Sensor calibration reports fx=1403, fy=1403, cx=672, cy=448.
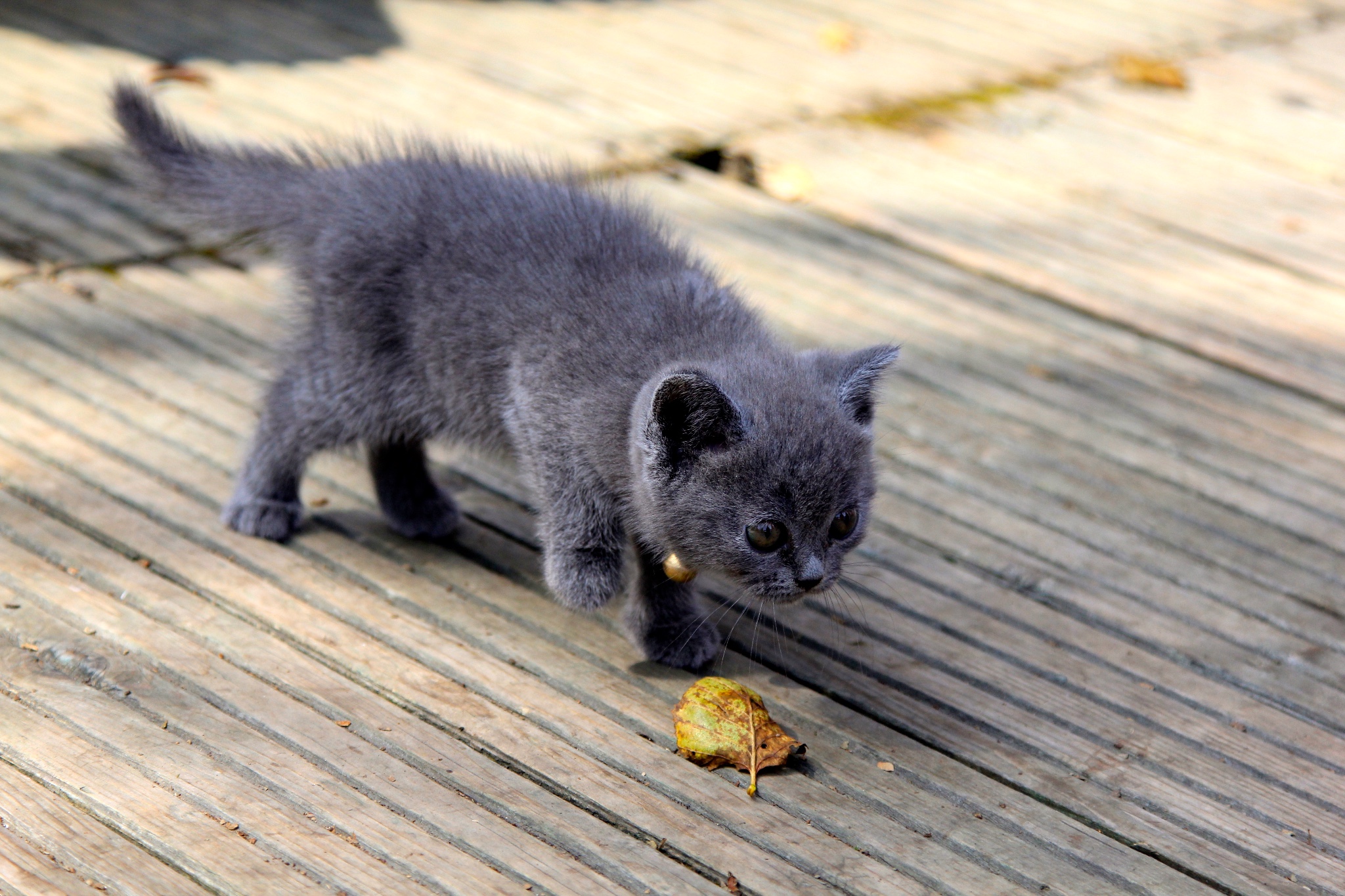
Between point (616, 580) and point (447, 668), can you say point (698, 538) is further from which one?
point (447, 668)

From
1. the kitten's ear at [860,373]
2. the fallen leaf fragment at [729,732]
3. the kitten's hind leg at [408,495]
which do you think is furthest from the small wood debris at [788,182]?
the fallen leaf fragment at [729,732]

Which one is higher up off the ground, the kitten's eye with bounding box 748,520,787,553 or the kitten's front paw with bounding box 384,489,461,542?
the kitten's eye with bounding box 748,520,787,553

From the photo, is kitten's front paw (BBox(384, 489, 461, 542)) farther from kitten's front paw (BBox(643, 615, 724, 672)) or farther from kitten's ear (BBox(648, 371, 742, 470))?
kitten's ear (BBox(648, 371, 742, 470))

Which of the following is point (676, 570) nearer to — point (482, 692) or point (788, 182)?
point (482, 692)

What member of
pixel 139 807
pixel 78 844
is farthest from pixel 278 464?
pixel 78 844

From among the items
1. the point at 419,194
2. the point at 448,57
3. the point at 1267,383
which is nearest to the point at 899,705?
the point at 419,194

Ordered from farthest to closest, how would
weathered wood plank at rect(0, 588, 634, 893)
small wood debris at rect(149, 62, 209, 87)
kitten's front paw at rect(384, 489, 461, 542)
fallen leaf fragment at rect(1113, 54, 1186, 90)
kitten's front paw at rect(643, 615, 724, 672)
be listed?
fallen leaf fragment at rect(1113, 54, 1186, 90)
small wood debris at rect(149, 62, 209, 87)
kitten's front paw at rect(384, 489, 461, 542)
kitten's front paw at rect(643, 615, 724, 672)
weathered wood plank at rect(0, 588, 634, 893)

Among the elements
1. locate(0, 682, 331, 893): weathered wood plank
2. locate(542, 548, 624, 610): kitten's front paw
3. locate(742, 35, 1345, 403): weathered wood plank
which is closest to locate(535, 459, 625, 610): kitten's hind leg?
locate(542, 548, 624, 610): kitten's front paw

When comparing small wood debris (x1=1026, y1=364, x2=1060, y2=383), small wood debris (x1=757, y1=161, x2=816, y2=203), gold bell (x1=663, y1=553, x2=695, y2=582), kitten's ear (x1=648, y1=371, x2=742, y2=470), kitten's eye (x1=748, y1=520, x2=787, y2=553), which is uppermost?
kitten's ear (x1=648, y1=371, x2=742, y2=470)
